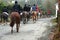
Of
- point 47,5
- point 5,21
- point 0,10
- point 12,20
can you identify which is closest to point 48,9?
point 47,5

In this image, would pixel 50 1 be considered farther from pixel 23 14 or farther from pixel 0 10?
pixel 23 14

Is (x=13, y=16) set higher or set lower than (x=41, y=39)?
higher

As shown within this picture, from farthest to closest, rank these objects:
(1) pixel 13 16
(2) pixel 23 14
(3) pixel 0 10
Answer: (3) pixel 0 10 < (2) pixel 23 14 < (1) pixel 13 16

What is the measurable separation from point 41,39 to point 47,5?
2271 inches

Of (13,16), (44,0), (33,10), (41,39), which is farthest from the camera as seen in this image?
(44,0)

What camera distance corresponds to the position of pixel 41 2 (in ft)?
252

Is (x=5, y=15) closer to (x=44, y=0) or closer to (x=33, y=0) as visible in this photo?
(x=33, y=0)

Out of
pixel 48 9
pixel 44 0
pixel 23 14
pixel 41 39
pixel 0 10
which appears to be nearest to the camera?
pixel 41 39

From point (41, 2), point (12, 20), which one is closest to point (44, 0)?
point (41, 2)

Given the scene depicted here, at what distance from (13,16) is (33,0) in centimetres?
5349

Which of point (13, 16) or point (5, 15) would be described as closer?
point (13, 16)

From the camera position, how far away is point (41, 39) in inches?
606

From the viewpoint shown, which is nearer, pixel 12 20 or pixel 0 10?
pixel 12 20

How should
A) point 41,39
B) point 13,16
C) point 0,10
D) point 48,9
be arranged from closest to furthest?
point 41,39, point 13,16, point 0,10, point 48,9
